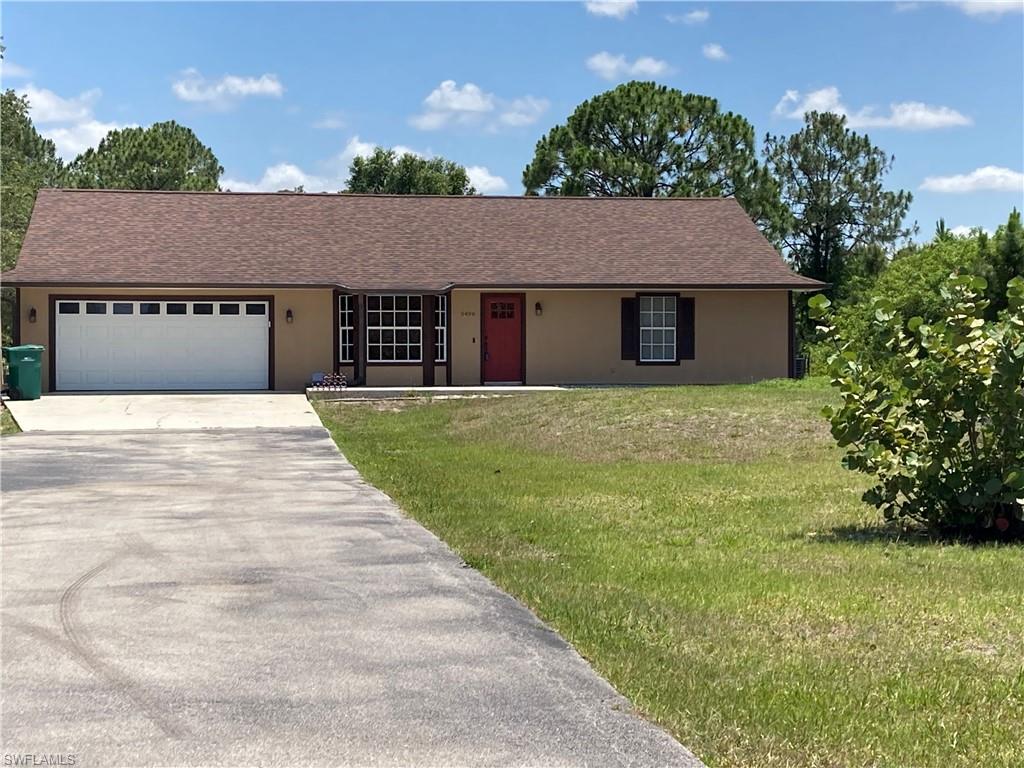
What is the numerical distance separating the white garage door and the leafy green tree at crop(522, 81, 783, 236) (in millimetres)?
24719

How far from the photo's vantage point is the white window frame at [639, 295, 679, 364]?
28938 millimetres

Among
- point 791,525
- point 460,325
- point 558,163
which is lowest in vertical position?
point 791,525

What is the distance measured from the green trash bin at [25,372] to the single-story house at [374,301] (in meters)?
2.18

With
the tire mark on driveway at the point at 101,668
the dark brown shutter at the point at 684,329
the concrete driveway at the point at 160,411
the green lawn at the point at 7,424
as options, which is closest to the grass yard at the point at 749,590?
the tire mark on driveway at the point at 101,668

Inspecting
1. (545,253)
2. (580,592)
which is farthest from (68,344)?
(580,592)

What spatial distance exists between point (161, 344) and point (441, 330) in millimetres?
6366

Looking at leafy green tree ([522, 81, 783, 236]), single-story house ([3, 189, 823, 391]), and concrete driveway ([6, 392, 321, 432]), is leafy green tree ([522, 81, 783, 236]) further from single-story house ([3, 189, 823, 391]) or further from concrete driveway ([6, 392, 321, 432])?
concrete driveway ([6, 392, 321, 432])

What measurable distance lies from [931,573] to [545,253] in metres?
21.8

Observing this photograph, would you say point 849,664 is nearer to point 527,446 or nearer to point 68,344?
point 527,446

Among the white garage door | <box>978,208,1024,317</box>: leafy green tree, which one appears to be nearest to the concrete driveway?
the white garage door

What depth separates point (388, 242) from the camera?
98.4ft

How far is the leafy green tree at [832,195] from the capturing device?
169 feet

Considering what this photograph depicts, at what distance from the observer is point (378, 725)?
198 inches

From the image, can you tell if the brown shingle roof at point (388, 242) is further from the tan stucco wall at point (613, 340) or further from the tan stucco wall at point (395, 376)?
the tan stucco wall at point (395, 376)
